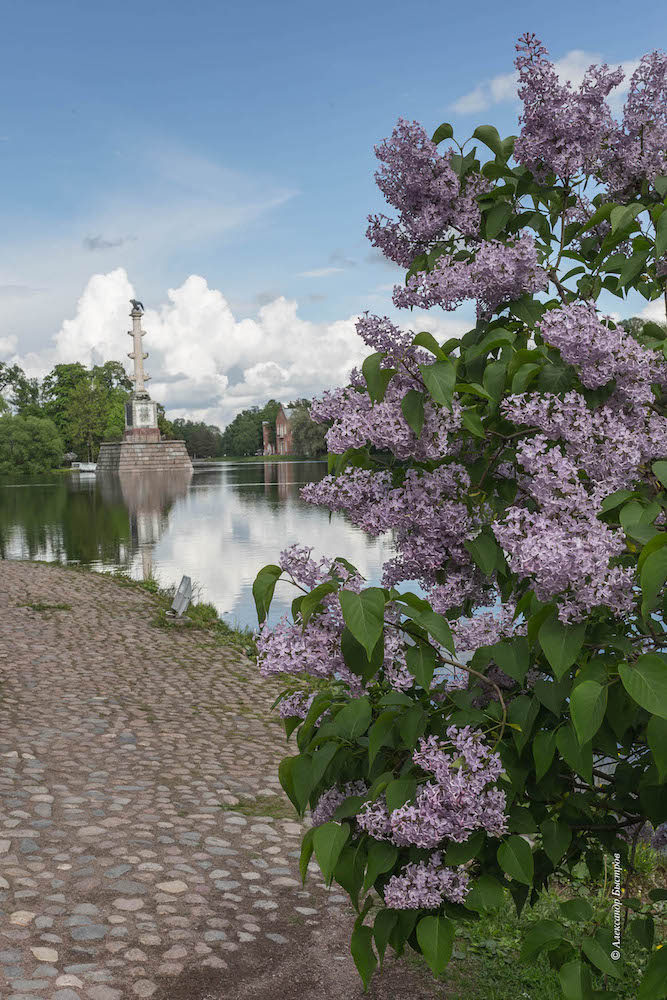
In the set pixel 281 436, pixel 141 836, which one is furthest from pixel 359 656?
pixel 281 436

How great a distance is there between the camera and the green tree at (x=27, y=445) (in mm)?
94062

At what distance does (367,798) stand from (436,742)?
0.33 m

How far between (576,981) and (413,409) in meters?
1.71

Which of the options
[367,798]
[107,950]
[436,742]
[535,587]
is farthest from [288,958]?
[535,587]

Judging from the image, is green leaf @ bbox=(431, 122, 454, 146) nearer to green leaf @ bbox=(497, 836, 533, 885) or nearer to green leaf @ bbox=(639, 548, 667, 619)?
green leaf @ bbox=(639, 548, 667, 619)

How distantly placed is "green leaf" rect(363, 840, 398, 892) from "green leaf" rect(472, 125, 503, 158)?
96.5 inches

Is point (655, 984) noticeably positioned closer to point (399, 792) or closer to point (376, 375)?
point (399, 792)

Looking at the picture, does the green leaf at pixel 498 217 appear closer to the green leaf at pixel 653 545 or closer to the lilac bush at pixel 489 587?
the lilac bush at pixel 489 587

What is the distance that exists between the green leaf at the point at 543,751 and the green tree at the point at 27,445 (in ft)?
322

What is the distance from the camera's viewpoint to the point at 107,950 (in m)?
4.30

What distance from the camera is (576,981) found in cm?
243

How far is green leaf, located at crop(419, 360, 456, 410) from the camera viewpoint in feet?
7.52

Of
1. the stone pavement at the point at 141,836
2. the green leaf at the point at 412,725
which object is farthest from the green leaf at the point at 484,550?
the stone pavement at the point at 141,836

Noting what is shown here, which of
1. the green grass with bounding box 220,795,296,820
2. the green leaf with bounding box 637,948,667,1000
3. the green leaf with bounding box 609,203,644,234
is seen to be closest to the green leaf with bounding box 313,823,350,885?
the green leaf with bounding box 637,948,667,1000
